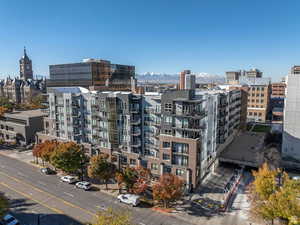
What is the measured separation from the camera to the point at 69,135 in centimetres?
6950

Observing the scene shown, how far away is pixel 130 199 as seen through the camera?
44.7 metres

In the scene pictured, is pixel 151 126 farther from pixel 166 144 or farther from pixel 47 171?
pixel 47 171

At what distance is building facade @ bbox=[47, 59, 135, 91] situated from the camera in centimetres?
10269

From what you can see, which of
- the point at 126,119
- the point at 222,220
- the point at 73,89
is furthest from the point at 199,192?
the point at 73,89

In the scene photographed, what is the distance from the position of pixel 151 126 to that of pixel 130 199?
1836 centimetres

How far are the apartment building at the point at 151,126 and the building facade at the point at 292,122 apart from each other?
18.4 metres

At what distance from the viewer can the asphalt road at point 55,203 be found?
1561 inches

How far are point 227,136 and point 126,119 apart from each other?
4341cm

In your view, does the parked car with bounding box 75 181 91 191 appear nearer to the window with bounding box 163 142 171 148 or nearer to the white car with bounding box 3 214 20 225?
the white car with bounding box 3 214 20 225

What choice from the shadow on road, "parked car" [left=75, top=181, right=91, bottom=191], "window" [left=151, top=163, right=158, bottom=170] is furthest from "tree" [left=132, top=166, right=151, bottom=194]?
the shadow on road

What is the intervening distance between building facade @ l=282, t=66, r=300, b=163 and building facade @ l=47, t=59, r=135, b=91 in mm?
68478

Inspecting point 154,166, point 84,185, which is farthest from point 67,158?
point 154,166

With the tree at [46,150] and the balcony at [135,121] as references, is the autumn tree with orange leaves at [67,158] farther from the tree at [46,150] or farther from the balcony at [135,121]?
the balcony at [135,121]

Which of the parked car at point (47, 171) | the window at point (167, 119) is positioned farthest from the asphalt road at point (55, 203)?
the window at point (167, 119)
